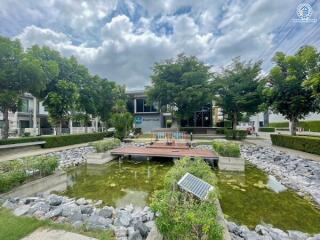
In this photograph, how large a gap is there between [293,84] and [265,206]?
33.7 feet

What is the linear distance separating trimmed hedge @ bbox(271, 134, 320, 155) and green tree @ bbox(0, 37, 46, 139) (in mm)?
16453

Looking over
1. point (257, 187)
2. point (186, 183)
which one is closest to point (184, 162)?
point (186, 183)

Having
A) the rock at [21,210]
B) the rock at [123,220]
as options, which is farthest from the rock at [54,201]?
the rock at [123,220]

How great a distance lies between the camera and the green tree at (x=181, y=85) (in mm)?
19547

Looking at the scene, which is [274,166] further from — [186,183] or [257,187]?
[186,183]

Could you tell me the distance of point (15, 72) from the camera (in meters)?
10.0

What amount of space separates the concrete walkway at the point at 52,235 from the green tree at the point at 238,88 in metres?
18.6

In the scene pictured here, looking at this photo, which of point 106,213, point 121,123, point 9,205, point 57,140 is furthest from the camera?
point 121,123

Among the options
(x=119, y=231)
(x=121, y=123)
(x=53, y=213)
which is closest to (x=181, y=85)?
(x=121, y=123)

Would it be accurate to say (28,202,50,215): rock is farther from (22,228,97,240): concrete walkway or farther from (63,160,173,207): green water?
(63,160,173,207): green water

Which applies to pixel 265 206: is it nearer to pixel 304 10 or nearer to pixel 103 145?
pixel 103 145

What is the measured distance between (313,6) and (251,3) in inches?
138

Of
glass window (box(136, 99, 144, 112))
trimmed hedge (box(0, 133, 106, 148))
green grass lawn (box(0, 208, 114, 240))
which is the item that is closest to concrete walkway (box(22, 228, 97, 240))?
green grass lawn (box(0, 208, 114, 240))

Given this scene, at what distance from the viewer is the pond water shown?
4191mm
